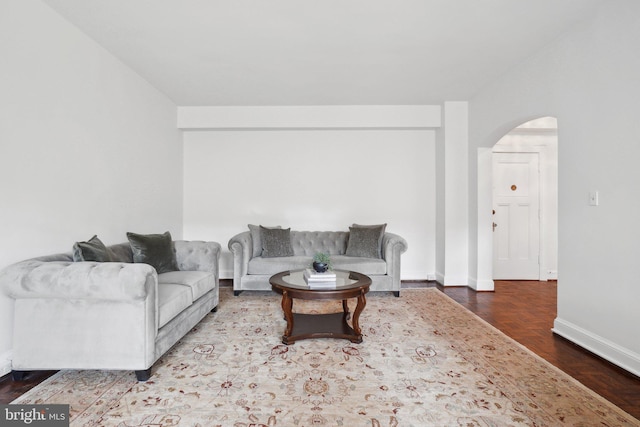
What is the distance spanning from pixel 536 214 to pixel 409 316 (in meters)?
3.49

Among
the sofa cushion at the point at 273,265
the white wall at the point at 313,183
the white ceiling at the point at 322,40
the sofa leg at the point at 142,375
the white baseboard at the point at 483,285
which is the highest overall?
the white ceiling at the point at 322,40

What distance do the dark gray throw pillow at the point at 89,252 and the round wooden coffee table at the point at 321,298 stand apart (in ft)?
4.73

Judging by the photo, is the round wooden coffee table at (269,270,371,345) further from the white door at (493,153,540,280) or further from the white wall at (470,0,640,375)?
the white door at (493,153,540,280)

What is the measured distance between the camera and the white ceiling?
8.58 ft

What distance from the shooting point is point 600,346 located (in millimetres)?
2533

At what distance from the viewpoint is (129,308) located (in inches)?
84.0

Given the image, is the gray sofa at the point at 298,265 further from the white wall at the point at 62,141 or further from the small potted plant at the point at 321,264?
the white wall at the point at 62,141

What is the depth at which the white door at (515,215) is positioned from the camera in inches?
208

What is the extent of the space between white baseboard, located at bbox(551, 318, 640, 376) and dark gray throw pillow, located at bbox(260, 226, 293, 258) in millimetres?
3333

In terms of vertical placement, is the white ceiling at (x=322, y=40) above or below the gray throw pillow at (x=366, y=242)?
above

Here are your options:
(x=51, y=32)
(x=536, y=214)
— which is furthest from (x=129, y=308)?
(x=536, y=214)

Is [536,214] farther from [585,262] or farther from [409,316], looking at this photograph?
[409,316]

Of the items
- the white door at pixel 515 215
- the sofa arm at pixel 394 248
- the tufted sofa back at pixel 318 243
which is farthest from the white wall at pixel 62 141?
the white door at pixel 515 215

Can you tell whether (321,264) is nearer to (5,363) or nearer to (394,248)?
(394,248)
